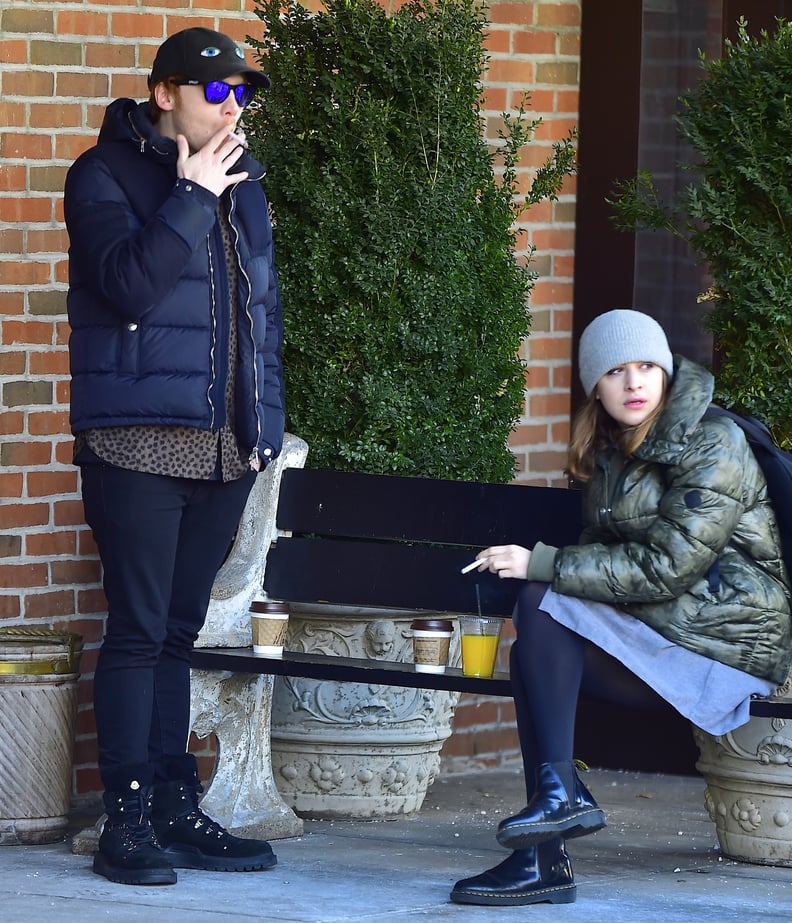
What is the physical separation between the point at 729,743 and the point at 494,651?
599 millimetres

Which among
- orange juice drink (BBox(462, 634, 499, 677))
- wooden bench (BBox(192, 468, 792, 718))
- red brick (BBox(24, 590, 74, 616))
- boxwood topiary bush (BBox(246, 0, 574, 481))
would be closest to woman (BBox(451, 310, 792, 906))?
orange juice drink (BBox(462, 634, 499, 677))

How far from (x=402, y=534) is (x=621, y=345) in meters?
0.90

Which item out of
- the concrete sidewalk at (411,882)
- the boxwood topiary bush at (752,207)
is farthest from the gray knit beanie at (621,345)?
the concrete sidewalk at (411,882)

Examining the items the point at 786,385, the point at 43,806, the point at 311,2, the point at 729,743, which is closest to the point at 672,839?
the point at 729,743

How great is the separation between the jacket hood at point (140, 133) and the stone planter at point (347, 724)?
4.42 feet

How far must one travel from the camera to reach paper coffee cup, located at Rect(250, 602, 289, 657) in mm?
4812

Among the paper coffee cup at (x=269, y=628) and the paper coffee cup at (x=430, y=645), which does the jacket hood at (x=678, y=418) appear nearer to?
the paper coffee cup at (x=430, y=645)

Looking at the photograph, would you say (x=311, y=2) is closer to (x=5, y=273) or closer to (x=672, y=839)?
(x=5, y=273)

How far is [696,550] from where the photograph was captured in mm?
4137

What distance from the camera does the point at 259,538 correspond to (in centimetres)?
503

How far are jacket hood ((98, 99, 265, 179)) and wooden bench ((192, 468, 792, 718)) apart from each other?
3.15 ft

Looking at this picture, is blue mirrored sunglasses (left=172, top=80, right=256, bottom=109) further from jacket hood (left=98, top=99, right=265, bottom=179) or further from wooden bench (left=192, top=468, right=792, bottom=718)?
wooden bench (left=192, top=468, right=792, bottom=718)

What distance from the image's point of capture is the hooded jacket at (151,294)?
13.5 ft

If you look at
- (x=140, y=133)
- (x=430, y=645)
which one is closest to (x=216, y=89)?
(x=140, y=133)
